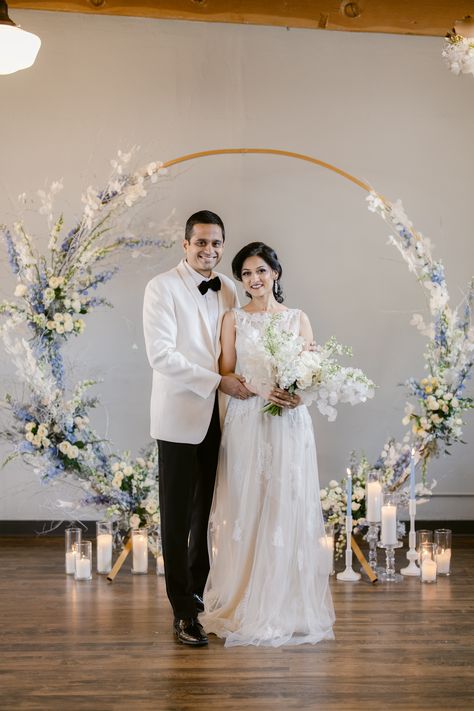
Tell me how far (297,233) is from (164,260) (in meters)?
0.92

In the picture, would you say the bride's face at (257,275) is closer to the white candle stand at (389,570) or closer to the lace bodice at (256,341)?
the lace bodice at (256,341)

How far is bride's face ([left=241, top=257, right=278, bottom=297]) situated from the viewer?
4250 millimetres

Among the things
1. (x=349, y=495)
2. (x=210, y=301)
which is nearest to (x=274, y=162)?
(x=210, y=301)

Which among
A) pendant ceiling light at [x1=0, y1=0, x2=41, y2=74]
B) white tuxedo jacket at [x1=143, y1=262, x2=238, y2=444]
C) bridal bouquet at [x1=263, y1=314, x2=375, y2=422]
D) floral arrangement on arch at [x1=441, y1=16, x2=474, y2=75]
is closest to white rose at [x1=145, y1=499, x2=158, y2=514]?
white tuxedo jacket at [x1=143, y1=262, x2=238, y2=444]

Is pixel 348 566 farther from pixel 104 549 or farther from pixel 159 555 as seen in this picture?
pixel 104 549

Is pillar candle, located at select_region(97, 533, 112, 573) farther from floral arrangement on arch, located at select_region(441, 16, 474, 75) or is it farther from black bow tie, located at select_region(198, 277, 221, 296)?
floral arrangement on arch, located at select_region(441, 16, 474, 75)

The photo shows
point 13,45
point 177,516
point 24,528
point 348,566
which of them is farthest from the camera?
point 24,528

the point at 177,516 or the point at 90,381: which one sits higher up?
the point at 90,381

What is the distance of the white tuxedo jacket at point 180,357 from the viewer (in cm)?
400

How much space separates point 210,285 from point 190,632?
5.11ft

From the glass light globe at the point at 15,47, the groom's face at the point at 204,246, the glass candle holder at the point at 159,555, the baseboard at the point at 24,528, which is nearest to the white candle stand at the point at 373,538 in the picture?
the glass candle holder at the point at 159,555

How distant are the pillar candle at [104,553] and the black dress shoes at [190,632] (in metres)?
1.20

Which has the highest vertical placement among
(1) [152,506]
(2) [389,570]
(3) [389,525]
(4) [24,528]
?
(1) [152,506]

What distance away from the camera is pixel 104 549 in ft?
16.7
